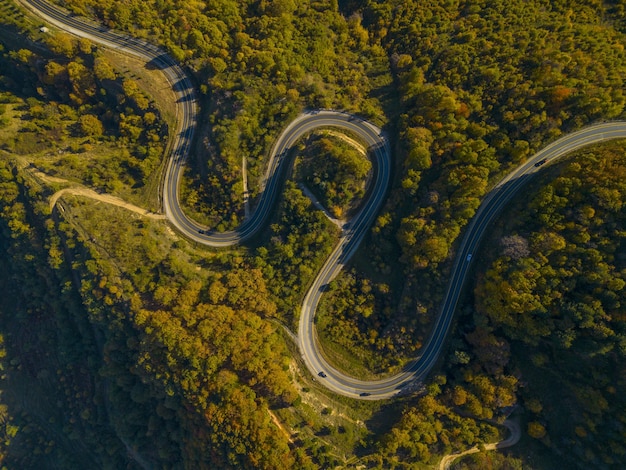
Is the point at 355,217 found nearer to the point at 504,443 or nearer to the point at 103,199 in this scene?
the point at 504,443

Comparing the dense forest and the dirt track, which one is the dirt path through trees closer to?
the dense forest

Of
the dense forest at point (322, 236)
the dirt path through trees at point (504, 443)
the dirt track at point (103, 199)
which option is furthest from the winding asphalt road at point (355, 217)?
the dirt path through trees at point (504, 443)

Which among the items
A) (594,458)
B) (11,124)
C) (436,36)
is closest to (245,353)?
(594,458)

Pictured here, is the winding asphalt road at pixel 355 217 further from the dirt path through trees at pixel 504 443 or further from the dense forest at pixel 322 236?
the dirt path through trees at pixel 504 443

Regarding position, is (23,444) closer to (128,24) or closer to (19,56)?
(19,56)

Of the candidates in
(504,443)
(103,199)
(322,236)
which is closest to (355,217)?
(322,236)

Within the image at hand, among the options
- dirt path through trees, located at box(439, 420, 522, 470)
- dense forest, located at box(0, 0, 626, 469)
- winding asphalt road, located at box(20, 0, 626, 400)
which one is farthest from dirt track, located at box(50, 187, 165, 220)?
dirt path through trees, located at box(439, 420, 522, 470)
